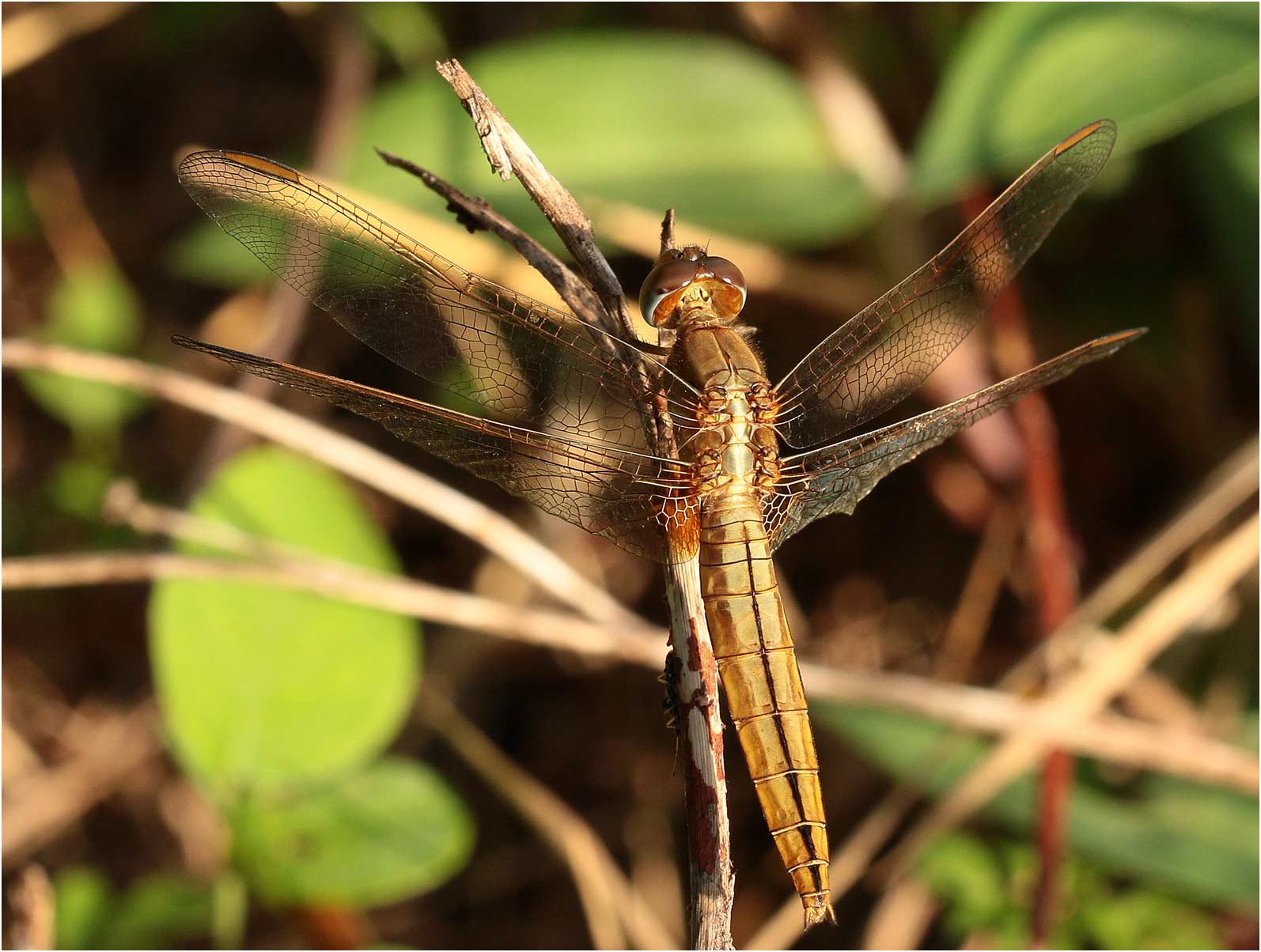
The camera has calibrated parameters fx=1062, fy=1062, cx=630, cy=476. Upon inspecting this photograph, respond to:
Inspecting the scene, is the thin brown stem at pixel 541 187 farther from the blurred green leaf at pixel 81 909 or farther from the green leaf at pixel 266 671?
the blurred green leaf at pixel 81 909

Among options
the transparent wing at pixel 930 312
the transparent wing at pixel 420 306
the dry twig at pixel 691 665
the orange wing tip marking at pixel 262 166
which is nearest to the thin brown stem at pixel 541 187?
the dry twig at pixel 691 665

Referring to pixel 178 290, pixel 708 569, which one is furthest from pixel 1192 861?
pixel 178 290

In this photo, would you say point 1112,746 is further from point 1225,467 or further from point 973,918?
point 1225,467

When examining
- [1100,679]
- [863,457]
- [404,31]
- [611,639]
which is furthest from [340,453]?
[1100,679]

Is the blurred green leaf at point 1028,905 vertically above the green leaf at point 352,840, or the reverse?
the green leaf at point 352,840

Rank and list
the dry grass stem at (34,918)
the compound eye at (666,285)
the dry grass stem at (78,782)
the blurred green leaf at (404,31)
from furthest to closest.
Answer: the blurred green leaf at (404,31) → the dry grass stem at (78,782) → the dry grass stem at (34,918) → the compound eye at (666,285)

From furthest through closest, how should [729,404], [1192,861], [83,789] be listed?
[83,789] → [1192,861] → [729,404]

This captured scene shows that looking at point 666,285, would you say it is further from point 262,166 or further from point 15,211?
point 15,211

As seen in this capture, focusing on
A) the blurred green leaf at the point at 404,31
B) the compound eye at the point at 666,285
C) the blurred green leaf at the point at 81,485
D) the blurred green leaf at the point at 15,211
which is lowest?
the compound eye at the point at 666,285
